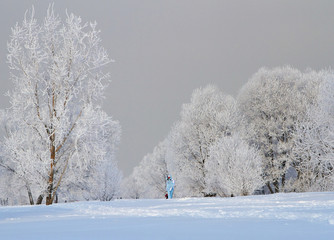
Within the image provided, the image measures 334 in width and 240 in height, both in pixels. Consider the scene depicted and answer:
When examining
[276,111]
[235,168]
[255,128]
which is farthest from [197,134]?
[235,168]

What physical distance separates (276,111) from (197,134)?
7.10 m

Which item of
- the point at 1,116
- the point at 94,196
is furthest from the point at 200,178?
the point at 1,116

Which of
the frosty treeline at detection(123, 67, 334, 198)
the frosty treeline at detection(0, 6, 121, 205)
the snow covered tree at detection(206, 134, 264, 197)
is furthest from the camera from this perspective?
the frosty treeline at detection(123, 67, 334, 198)

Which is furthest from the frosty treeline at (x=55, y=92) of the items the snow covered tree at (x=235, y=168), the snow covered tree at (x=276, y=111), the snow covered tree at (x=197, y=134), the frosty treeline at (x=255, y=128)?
the snow covered tree at (x=276, y=111)

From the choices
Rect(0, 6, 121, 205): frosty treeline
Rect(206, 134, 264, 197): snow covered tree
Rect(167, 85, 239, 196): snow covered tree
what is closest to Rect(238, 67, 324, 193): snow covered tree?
Rect(167, 85, 239, 196): snow covered tree

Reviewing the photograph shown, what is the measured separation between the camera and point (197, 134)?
31203mm

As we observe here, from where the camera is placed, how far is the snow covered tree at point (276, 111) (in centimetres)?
3045

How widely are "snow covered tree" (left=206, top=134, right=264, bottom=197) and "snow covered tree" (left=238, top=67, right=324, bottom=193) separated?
5103 millimetres

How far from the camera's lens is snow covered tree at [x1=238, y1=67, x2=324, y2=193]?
3045 centimetres

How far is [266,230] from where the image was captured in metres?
4.57

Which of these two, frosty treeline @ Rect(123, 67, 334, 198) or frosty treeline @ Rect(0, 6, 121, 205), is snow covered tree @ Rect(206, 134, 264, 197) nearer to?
frosty treeline @ Rect(123, 67, 334, 198)

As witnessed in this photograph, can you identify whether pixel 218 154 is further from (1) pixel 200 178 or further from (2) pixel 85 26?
(2) pixel 85 26

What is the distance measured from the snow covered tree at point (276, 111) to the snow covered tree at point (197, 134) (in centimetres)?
216

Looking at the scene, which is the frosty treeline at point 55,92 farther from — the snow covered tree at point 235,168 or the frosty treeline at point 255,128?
the frosty treeline at point 255,128
